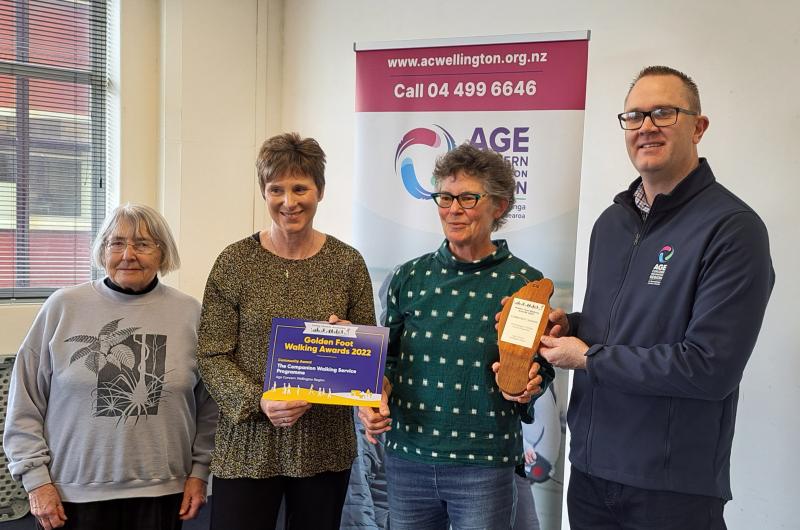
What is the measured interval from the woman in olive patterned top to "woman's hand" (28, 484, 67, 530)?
0.44 metres

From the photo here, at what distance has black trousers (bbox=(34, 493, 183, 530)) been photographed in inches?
79.5

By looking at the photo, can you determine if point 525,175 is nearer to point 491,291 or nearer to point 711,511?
point 491,291

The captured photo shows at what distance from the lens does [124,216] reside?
2145 millimetres

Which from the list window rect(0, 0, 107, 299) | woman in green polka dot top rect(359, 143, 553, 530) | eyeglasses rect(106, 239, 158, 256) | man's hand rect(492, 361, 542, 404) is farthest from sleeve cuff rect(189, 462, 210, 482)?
window rect(0, 0, 107, 299)

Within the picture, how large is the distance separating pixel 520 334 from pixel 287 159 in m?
0.85

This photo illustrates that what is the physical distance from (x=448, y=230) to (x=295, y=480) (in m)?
0.87

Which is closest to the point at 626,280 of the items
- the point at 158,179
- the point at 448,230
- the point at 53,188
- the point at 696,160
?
the point at 696,160

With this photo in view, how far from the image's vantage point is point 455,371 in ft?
6.28

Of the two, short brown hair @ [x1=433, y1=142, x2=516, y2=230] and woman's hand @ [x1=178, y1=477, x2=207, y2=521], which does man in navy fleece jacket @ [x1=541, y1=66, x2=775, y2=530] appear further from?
woman's hand @ [x1=178, y1=477, x2=207, y2=521]

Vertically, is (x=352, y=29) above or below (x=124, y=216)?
above

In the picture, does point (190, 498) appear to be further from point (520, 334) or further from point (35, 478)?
point (520, 334)

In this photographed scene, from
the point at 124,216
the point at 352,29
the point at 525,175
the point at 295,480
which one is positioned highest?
the point at 352,29

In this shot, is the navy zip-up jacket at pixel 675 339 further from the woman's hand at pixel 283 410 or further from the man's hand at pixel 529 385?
the woman's hand at pixel 283 410

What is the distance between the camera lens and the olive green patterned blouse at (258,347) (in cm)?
199
